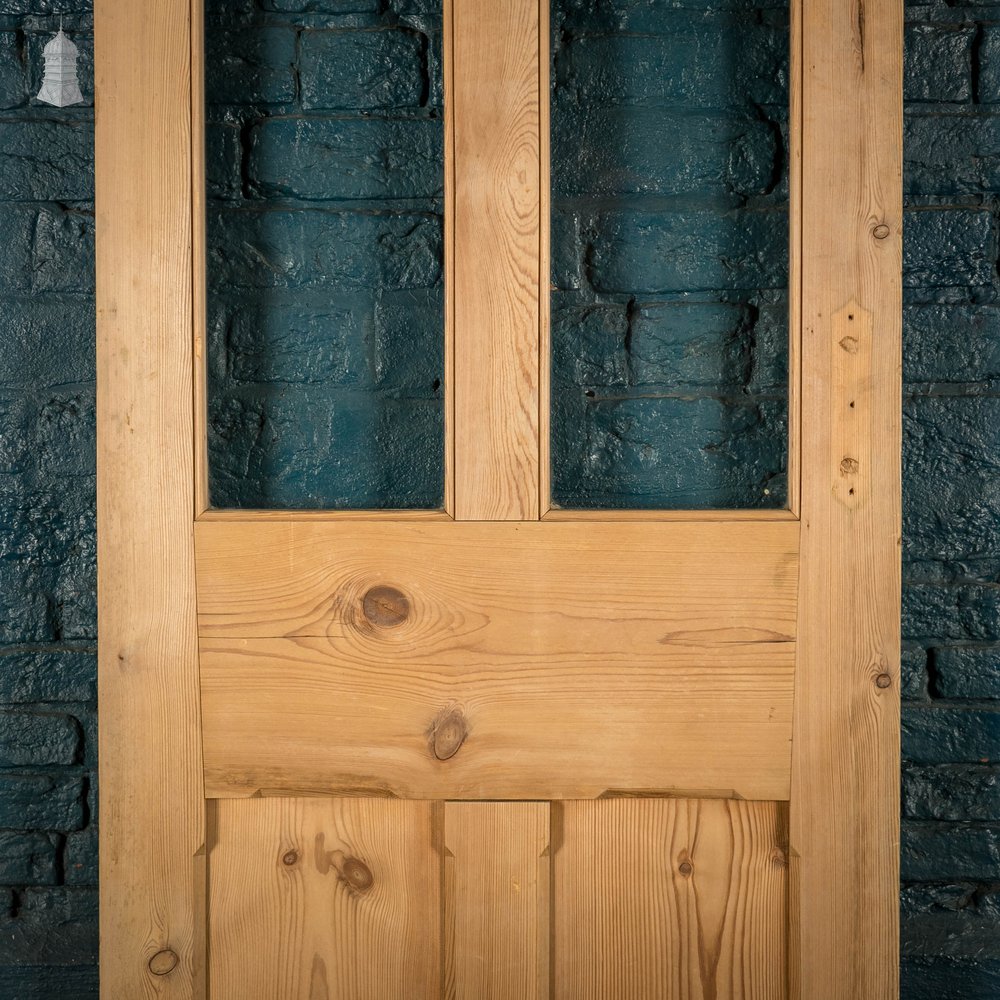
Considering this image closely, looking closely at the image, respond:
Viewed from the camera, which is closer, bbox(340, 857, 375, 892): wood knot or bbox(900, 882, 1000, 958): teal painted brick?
bbox(340, 857, 375, 892): wood knot

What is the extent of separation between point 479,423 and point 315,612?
0.25m

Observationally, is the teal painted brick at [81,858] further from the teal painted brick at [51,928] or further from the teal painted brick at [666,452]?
the teal painted brick at [666,452]

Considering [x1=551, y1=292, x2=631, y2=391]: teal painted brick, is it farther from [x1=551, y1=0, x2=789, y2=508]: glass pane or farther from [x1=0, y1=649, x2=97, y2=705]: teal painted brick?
[x1=0, y1=649, x2=97, y2=705]: teal painted brick

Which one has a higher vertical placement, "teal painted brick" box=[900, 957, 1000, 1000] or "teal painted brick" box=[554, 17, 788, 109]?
"teal painted brick" box=[554, 17, 788, 109]

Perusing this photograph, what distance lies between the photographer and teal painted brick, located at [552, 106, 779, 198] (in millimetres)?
961

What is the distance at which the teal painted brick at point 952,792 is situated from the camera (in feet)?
3.22

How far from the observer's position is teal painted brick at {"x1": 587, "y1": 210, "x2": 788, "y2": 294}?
965mm

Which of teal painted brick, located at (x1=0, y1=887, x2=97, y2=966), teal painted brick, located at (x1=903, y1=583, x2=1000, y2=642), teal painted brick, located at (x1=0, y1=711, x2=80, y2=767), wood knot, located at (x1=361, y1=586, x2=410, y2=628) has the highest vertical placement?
wood knot, located at (x1=361, y1=586, x2=410, y2=628)

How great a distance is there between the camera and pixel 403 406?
98 cm

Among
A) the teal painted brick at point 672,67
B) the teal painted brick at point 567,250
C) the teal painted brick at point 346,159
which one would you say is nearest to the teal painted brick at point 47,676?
the teal painted brick at point 346,159

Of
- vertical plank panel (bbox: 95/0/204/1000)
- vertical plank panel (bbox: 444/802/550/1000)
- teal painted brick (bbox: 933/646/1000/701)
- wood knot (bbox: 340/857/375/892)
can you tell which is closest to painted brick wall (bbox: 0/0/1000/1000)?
teal painted brick (bbox: 933/646/1000/701)

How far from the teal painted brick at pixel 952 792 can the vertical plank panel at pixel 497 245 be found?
0.58 m

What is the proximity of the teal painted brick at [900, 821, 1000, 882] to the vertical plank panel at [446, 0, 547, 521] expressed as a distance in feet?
2.04

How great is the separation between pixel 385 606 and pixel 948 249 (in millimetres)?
762
